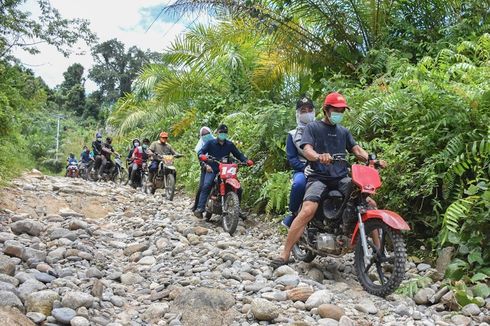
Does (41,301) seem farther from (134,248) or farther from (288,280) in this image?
(134,248)

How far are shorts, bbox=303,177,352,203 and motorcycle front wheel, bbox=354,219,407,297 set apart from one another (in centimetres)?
46

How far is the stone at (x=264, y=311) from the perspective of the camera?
374cm

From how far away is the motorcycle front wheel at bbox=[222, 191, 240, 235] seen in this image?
745 cm

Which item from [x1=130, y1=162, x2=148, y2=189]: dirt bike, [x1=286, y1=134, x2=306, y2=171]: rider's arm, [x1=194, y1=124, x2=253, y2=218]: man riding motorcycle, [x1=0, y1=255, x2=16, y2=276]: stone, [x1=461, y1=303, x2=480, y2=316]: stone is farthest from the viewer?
[x1=130, y1=162, x2=148, y2=189]: dirt bike

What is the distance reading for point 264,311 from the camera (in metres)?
3.74

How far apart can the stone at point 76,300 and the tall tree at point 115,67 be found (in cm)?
4486

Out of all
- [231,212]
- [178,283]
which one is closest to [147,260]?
[178,283]

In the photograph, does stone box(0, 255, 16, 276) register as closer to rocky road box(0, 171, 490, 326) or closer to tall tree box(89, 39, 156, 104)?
rocky road box(0, 171, 490, 326)

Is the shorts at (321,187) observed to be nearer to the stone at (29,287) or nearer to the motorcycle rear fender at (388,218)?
the motorcycle rear fender at (388,218)

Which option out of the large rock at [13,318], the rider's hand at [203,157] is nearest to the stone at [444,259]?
the large rock at [13,318]

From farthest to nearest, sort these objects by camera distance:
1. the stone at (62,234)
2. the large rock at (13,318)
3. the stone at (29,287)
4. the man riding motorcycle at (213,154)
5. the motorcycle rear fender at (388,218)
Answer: the man riding motorcycle at (213,154), the stone at (62,234), the motorcycle rear fender at (388,218), the stone at (29,287), the large rock at (13,318)

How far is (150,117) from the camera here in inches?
816

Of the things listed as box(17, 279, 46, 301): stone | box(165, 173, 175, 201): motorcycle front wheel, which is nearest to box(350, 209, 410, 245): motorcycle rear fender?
box(17, 279, 46, 301): stone

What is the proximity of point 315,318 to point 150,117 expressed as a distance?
1779cm
